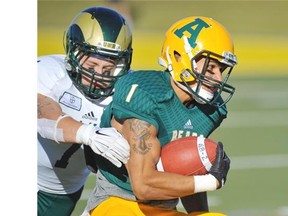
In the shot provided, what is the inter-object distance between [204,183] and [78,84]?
2.97ft

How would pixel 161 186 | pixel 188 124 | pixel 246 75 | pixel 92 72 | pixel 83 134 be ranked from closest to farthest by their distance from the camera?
pixel 161 186, pixel 83 134, pixel 188 124, pixel 92 72, pixel 246 75

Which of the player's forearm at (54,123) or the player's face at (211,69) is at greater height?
the player's face at (211,69)

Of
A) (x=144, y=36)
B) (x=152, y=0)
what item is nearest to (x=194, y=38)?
(x=144, y=36)

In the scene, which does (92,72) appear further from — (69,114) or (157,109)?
(157,109)

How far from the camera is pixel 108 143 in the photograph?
8.59ft

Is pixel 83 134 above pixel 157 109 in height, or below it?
below

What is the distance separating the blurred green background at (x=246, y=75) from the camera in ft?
16.6

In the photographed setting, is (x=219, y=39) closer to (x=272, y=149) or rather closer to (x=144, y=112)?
(x=144, y=112)

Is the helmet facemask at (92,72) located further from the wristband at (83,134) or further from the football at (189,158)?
the football at (189,158)

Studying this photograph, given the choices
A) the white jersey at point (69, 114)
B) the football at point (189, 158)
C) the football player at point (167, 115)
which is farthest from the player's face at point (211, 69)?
the white jersey at point (69, 114)

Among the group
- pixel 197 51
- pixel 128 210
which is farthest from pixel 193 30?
pixel 128 210

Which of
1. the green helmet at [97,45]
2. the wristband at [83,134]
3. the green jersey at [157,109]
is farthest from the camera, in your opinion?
the green helmet at [97,45]

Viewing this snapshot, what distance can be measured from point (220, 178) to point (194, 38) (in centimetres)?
59

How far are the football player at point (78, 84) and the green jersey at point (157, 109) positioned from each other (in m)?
0.31
